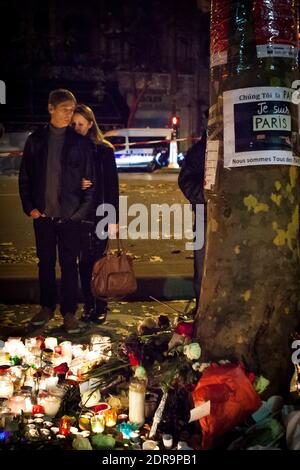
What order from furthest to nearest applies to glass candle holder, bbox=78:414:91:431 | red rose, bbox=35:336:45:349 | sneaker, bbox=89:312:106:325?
1. sneaker, bbox=89:312:106:325
2. red rose, bbox=35:336:45:349
3. glass candle holder, bbox=78:414:91:431

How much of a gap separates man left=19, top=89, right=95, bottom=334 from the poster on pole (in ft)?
7.13

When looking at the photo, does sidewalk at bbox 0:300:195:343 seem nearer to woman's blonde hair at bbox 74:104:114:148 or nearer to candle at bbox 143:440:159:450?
candle at bbox 143:440:159:450

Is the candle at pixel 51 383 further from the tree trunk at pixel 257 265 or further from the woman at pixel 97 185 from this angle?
the woman at pixel 97 185

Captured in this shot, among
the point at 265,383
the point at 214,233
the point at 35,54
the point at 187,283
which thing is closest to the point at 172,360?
the point at 265,383

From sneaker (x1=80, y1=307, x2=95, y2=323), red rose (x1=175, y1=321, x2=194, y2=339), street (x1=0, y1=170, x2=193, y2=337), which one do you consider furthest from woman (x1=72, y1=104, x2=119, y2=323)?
red rose (x1=175, y1=321, x2=194, y2=339)

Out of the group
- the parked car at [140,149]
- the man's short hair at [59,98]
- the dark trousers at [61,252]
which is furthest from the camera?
the parked car at [140,149]

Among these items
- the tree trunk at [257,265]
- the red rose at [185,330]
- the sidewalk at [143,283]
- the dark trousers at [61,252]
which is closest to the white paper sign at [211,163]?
the tree trunk at [257,265]

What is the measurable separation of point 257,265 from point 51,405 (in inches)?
63.1

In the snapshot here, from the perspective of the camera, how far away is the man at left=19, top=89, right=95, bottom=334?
201 inches

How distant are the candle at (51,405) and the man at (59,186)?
1.64 m

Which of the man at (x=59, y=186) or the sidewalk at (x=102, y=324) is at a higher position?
the man at (x=59, y=186)

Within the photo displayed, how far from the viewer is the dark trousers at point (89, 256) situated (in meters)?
5.48

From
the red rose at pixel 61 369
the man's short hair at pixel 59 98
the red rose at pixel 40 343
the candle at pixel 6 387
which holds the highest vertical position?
the man's short hair at pixel 59 98
